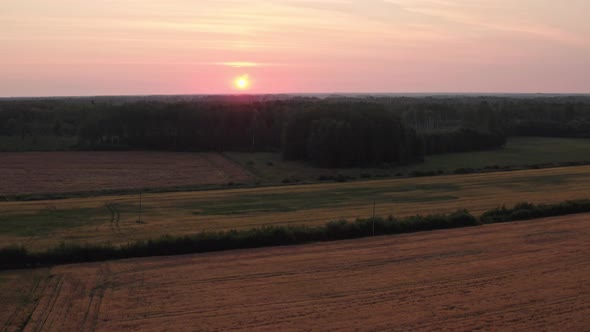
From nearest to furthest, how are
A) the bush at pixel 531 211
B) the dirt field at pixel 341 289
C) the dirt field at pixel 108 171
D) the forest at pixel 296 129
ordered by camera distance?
1. the dirt field at pixel 341 289
2. the bush at pixel 531 211
3. the dirt field at pixel 108 171
4. the forest at pixel 296 129

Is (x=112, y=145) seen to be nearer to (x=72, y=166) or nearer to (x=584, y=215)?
(x=72, y=166)

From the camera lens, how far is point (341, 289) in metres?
18.7

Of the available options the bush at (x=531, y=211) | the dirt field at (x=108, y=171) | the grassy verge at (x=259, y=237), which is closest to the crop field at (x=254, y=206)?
the bush at (x=531, y=211)

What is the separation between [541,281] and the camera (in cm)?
1939

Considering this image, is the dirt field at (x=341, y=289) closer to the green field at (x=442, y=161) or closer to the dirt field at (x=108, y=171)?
the dirt field at (x=108, y=171)

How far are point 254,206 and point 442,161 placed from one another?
42.1m

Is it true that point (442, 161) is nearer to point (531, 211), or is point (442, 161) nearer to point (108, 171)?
point (531, 211)

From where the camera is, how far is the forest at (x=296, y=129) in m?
70.3

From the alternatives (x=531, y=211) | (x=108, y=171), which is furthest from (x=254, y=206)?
(x=108, y=171)

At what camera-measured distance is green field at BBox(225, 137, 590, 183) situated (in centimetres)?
5996

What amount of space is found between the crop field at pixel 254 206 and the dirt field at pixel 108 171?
8734mm

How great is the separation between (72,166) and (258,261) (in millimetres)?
47646

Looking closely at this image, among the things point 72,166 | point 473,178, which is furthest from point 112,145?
point 473,178

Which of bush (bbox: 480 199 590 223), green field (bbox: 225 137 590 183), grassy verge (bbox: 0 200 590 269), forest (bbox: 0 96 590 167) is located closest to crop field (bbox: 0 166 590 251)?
bush (bbox: 480 199 590 223)
